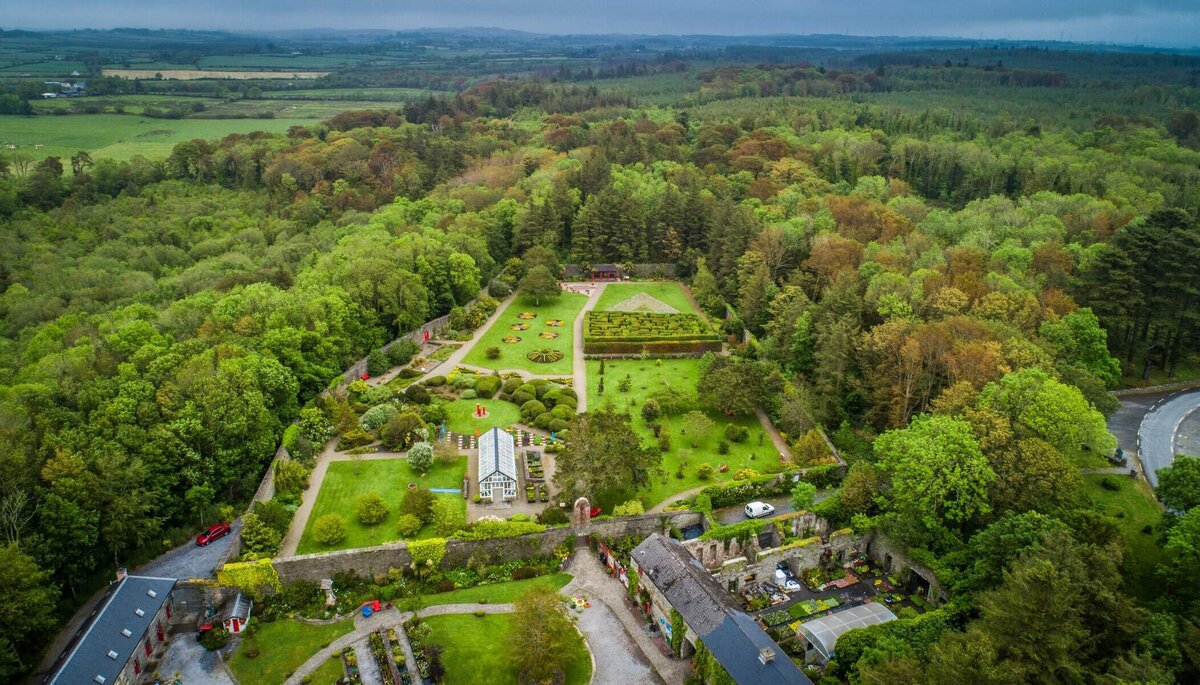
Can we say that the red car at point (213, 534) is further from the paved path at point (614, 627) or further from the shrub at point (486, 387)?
the shrub at point (486, 387)

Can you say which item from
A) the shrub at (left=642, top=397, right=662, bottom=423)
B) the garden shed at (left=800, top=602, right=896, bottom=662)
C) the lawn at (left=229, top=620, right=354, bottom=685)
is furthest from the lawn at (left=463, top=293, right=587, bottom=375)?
the garden shed at (left=800, top=602, right=896, bottom=662)

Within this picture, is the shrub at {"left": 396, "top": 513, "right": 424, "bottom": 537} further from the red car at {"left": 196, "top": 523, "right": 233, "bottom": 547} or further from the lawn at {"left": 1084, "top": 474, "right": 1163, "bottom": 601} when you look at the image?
the lawn at {"left": 1084, "top": 474, "right": 1163, "bottom": 601}

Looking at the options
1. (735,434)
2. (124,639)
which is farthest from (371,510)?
(735,434)

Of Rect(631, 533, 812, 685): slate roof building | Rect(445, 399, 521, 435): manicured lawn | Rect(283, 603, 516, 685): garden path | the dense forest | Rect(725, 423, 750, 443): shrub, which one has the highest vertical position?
the dense forest

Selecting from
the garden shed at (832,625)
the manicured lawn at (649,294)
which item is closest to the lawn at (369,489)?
the garden shed at (832,625)

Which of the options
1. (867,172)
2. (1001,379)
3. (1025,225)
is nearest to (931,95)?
(867,172)

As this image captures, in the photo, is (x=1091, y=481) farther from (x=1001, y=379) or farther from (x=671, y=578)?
(x=671, y=578)
